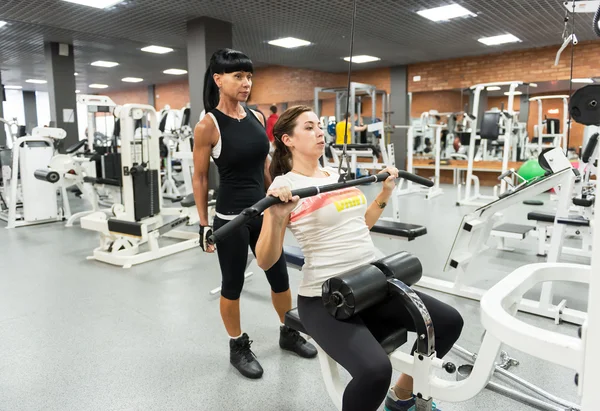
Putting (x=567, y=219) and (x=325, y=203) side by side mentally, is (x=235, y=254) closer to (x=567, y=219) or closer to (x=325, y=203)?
(x=325, y=203)

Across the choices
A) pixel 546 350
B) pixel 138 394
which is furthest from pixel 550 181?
pixel 138 394

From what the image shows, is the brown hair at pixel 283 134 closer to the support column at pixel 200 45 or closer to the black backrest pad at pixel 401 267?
the black backrest pad at pixel 401 267

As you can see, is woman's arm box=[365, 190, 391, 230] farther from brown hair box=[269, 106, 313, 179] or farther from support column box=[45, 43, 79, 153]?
support column box=[45, 43, 79, 153]

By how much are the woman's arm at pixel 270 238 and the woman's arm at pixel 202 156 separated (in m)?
0.58

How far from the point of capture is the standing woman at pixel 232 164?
1.88m

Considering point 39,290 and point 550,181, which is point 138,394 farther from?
point 550,181

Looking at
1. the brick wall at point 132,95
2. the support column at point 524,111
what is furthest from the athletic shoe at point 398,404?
the brick wall at point 132,95

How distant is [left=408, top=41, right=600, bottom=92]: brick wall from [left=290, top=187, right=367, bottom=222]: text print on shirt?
883 cm

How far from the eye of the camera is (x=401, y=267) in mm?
1488

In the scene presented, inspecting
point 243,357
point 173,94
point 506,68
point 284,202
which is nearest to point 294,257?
point 243,357

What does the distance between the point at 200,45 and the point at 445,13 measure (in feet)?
11.9

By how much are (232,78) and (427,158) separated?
Result: 9459mm

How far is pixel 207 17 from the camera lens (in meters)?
6.50

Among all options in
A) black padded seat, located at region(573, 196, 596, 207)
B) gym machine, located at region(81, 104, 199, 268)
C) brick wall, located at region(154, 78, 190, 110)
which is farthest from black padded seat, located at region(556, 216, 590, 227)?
brick wall, located at region(154, 78, 190, 110)
